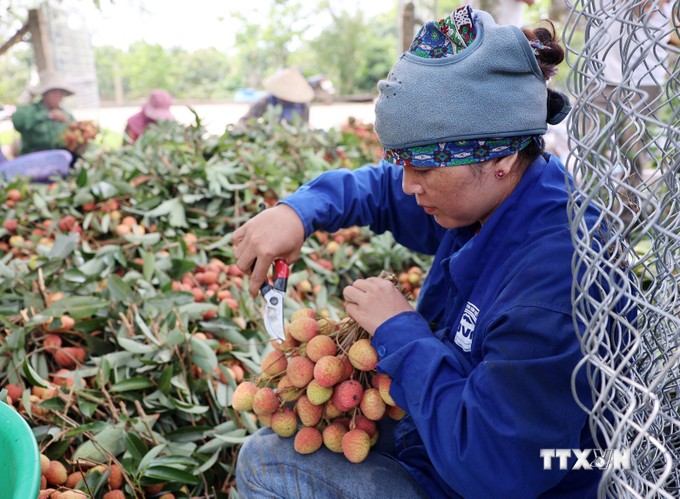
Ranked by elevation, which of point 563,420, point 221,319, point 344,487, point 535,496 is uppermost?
point 563,420

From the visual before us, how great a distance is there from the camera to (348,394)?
1.02 meters

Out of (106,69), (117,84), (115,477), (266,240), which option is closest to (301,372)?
(266,240)

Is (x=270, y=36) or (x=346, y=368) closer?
(x=346, y=368)

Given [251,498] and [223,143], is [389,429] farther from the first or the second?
[223,143]

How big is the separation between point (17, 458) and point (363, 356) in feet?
1.64

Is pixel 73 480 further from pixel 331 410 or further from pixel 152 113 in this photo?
pixel 152 113

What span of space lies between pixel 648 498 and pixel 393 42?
18.0 m

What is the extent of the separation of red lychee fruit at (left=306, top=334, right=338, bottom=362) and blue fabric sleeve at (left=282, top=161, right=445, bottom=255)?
324 millimetres

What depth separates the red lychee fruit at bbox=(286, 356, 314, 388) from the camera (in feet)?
3.42

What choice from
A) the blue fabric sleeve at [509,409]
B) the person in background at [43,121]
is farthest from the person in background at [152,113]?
the blue fabric sleeve at [509,409]

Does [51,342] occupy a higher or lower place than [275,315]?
lower

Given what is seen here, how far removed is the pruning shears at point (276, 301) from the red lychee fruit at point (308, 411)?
0.42ft

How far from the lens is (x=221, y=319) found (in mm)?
1788

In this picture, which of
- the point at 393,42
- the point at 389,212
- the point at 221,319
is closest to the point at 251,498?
the point at 389,212
